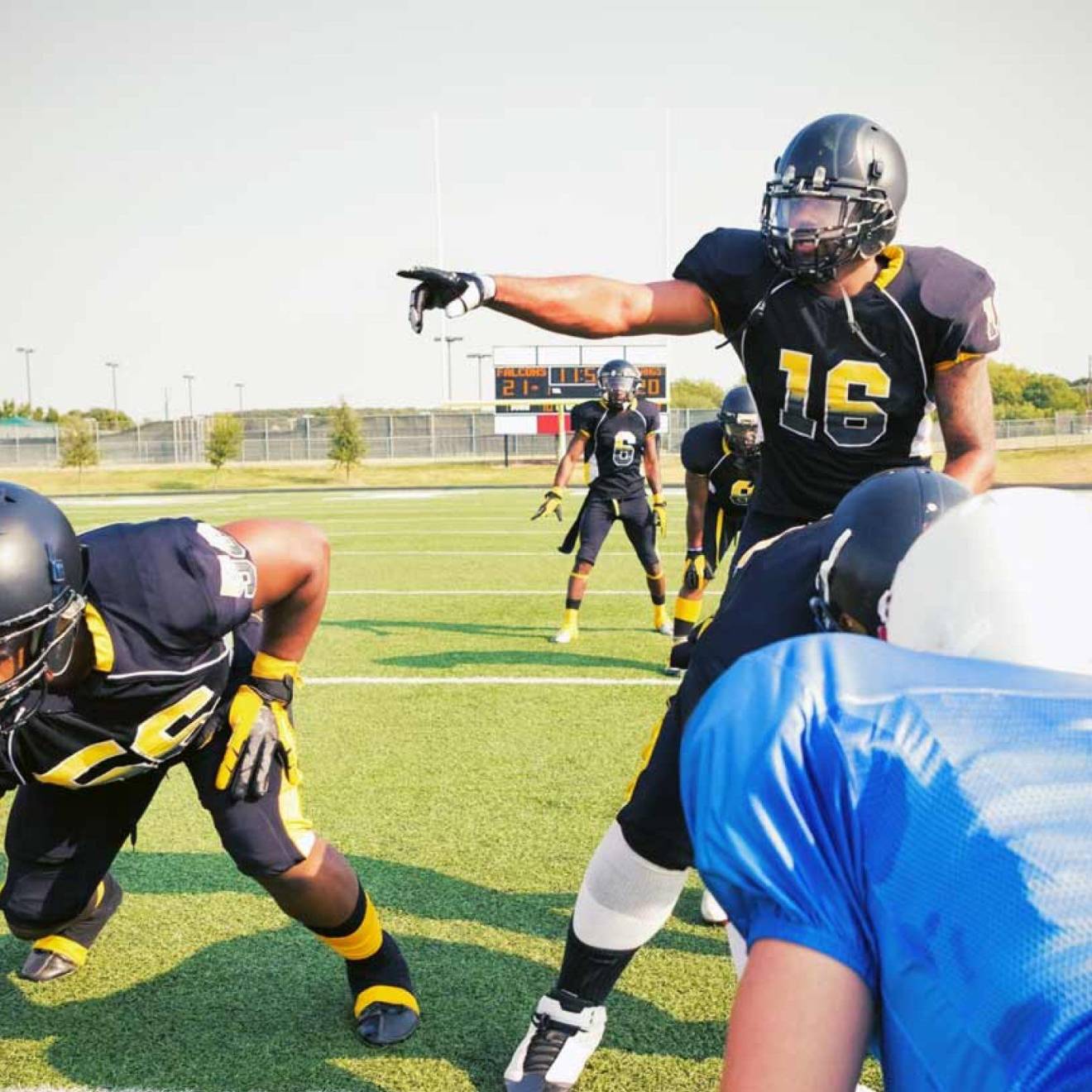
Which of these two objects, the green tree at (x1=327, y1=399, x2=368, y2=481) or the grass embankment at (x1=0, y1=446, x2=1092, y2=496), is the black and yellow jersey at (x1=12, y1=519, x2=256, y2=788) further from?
the green tree at (x1=327, y1=399, x2=368, y2=481)

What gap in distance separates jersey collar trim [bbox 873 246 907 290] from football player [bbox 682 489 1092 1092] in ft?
7.45

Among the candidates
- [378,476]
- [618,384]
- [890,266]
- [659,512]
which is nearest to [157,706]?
[890,266]

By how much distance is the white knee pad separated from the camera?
2400 millimetres

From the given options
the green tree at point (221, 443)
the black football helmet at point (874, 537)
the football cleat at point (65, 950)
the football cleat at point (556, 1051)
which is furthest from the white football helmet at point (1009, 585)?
the green tree at point (221, 443)

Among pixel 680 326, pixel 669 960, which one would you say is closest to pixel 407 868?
pixel 669 960

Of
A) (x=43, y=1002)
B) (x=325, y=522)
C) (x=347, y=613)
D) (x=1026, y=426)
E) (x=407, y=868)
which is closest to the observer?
(x=43, y=1002)

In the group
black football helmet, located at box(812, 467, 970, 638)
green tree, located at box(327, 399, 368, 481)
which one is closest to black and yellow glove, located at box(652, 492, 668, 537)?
black football helmet, located at box(812, 467, 970, 638)

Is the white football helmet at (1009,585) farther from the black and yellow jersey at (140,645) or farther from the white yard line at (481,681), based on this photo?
the white yard line at (481,681)

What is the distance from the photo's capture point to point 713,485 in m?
7.50

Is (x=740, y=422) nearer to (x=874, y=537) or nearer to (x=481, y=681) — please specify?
(x=481, y=681)

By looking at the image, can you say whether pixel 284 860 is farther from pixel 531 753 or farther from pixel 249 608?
pixel 531 753

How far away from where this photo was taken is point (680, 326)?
332 cm

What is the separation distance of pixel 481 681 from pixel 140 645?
4.30 m

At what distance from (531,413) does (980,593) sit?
31.3 m
